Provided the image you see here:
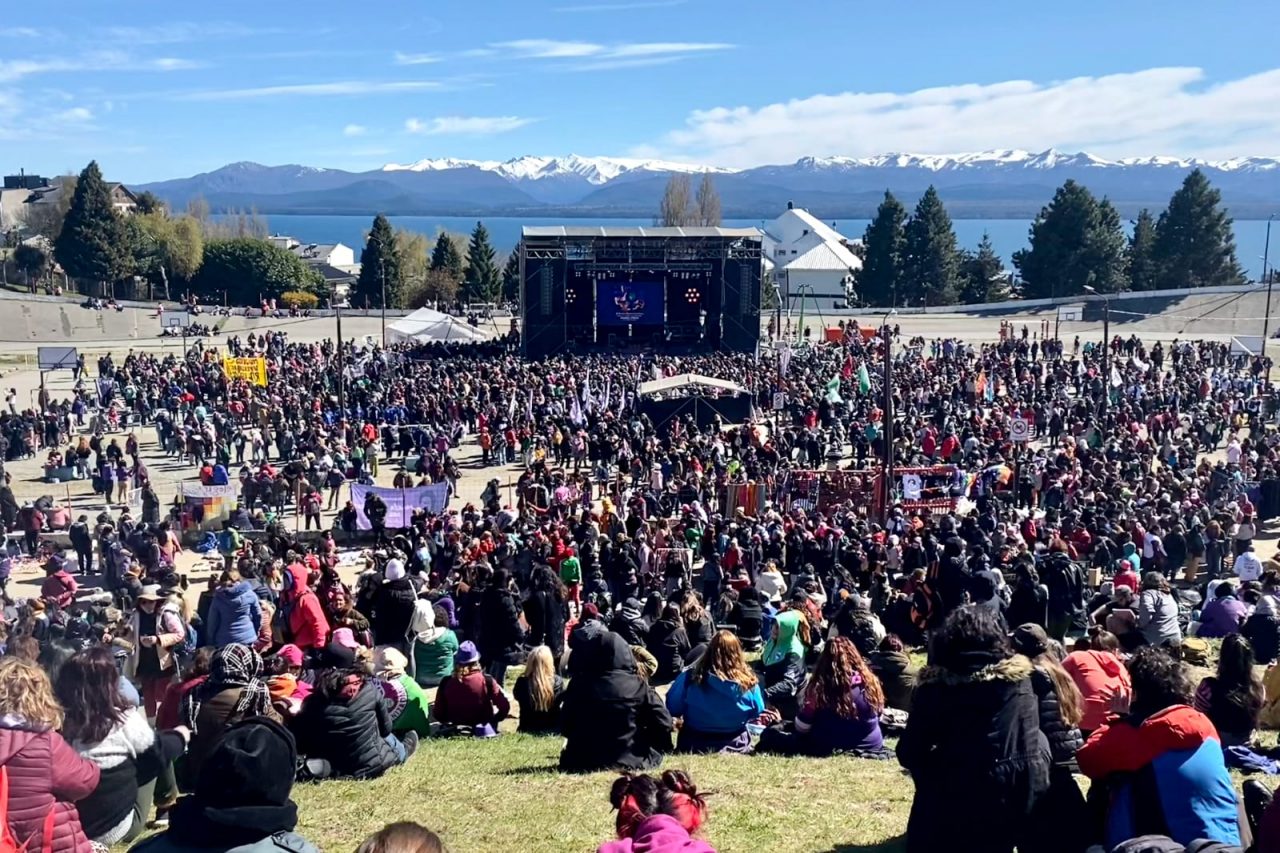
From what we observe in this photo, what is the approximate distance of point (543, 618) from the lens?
38.2ft

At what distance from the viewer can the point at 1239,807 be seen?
185 inches

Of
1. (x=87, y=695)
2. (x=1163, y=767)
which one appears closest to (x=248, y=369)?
(x=87, y=695)

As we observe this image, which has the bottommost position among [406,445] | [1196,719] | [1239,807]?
[406,445]

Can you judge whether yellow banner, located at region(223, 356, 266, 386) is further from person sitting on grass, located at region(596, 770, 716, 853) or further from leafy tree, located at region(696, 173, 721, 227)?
leafy tree, located at region(696, 173, 721, 227)

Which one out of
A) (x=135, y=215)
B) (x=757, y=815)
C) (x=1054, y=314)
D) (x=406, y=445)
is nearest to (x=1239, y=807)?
(x=757, y=815)

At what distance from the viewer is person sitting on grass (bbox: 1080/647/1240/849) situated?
15.0 feet

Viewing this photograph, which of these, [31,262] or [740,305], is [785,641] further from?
[31,262]

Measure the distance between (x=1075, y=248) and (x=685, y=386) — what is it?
4307 cm

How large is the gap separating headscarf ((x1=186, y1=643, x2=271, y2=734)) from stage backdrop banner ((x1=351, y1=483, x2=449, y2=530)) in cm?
1489

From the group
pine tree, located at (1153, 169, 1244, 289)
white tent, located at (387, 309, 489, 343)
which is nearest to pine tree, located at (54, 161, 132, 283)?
white tent, located at (387, 309, 489, 343)

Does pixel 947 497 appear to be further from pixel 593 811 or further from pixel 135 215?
pixel 135 215

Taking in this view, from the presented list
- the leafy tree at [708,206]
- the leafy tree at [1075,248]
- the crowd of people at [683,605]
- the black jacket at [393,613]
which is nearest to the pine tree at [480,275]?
the leafy tree at [1075,248]

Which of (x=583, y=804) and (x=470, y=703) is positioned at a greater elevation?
(x=583, y=804)

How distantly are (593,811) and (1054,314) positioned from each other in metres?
60.1
